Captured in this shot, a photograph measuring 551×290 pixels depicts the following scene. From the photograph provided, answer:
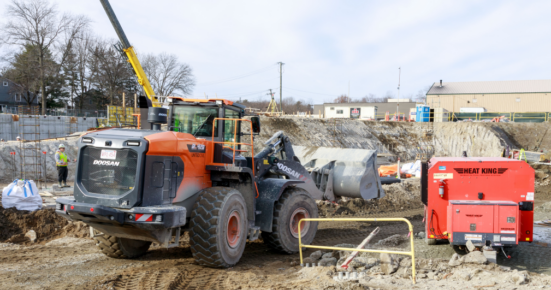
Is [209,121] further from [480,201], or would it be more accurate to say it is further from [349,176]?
[480,201]

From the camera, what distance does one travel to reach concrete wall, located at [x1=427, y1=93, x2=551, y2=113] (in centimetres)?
5106

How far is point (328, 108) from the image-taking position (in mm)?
54562

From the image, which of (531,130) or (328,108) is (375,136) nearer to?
(531,130)

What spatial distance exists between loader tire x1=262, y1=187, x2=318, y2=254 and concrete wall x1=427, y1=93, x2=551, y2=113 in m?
48.4

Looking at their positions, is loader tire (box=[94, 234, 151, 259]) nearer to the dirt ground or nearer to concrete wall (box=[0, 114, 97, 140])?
the dirt ground

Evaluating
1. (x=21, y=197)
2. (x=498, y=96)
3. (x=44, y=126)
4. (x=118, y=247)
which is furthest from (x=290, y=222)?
(x=498, y=96)

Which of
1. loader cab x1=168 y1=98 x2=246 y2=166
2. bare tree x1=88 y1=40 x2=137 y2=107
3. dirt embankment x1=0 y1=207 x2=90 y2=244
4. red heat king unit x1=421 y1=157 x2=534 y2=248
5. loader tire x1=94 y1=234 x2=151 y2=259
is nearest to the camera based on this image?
red heat king unit x1=421 y1=157 x2=534 y2=248

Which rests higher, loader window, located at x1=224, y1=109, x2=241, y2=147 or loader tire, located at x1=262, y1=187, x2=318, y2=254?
loader window, located at x1=224, y1=109, x2=241, y2=147

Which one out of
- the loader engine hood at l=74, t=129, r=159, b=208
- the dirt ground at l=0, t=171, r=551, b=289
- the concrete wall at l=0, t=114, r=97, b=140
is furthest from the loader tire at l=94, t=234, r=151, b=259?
the concrete wall at l=0, t=114, r=97, b=140

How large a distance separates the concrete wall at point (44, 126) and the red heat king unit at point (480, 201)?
2726cm

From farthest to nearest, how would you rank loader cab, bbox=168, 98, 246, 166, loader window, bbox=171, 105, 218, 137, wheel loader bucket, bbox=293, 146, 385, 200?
wheel loader bucket, bbox=293, 146, 385, 200 → loader window, bbox=171, 105, 218, 137 → loader cab, bbox=168, 98, 246, 166

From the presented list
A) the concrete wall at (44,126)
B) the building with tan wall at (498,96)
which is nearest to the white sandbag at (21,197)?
the concrete wall at (44,126)

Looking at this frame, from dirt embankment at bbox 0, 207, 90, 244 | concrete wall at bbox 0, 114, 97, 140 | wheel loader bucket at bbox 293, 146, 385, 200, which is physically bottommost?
dirt embankment at bbox 0, 207, 90, 244

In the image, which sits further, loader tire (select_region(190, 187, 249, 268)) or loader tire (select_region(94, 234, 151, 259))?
loader tire (select_region(94, 234, 151, 259))
